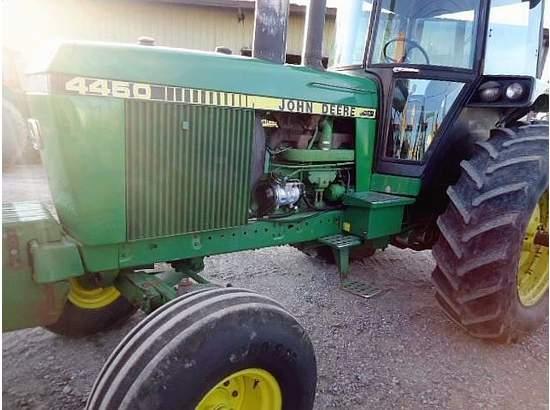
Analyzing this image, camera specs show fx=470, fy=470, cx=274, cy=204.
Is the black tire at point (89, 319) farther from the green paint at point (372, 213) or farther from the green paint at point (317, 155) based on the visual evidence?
the green paint at point (372, 213)

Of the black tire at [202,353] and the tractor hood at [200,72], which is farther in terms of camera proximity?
the tractor hood at [200,72]

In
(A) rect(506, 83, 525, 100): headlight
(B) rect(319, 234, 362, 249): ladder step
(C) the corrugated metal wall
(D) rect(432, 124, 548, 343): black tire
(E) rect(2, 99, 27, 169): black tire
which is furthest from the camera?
(C) the corrugated metal wall

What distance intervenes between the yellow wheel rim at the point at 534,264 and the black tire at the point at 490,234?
0.22 metres

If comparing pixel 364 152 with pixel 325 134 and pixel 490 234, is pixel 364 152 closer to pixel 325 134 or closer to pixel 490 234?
pixel 325 134

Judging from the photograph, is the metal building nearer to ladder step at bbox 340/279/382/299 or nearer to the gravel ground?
the gravel ground

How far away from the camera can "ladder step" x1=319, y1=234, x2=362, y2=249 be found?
2.93 m

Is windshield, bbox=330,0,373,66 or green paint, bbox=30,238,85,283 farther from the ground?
windshield, bbox=330,0,373,66

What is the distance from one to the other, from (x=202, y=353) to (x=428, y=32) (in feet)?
8.09

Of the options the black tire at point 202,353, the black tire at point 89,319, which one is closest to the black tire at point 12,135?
the black tire at point 89,319

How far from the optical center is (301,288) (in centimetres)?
380

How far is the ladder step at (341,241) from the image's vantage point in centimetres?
293

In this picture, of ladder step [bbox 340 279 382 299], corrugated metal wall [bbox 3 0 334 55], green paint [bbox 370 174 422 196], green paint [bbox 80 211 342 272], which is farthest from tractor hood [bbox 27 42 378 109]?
corrugated metal wall [bbox 3 0 334 55]

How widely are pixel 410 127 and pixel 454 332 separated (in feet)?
4.66

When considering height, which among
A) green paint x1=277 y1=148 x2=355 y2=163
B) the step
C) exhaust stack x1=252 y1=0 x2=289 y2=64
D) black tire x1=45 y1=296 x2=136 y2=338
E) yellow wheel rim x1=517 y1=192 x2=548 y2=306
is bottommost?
black tire x1=45 y1=296 x2=136 y2=338
